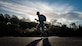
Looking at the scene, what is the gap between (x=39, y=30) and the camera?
19.8 m

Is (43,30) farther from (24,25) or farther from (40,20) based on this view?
(24,25)

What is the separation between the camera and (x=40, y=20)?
1916 centimetres

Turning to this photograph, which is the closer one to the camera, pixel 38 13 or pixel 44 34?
pixel 38 13

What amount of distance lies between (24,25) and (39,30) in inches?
2056

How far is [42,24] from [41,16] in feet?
3.13

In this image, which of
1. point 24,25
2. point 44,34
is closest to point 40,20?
point 44,34

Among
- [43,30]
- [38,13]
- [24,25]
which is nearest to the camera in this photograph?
[38,13]

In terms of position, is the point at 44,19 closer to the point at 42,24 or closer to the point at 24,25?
the point at 42,24

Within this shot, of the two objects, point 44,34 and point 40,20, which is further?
point 44,34

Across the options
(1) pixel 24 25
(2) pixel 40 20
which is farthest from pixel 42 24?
(1) pixel 24 25

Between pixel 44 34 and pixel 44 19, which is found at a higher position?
pixel 44 19

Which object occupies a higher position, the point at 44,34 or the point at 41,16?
the point at 41,16

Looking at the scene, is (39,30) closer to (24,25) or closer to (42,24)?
(42,24)

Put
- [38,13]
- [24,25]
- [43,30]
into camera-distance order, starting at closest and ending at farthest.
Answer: [38,13] < [43,30] < [24,25]
